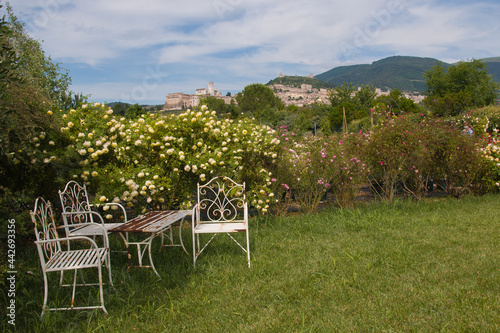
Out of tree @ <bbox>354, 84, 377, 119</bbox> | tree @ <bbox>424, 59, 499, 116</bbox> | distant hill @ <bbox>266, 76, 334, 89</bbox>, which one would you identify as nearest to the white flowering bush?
tree @ <bbox>354, 84, 377, 119</bbox>

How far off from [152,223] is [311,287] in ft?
5.09

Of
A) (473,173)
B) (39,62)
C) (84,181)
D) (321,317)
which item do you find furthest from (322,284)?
(39,62)

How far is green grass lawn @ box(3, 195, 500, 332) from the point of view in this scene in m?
2.43

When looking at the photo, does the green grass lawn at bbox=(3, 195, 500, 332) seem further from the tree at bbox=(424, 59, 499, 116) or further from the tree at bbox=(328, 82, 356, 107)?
the tree at bbox=(424, 59, 499, 116)

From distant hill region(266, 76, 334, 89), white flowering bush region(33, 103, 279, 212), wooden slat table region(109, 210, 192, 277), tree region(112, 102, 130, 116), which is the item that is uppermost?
distant hill region(266, 76, 334, 89)

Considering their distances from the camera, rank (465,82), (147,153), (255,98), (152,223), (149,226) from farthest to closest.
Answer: (255,98) < (465,82) < (147,153) < (152,223) < (149,226)

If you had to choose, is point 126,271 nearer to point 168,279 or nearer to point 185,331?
point 168,279

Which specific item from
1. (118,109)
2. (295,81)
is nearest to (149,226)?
(118,109)

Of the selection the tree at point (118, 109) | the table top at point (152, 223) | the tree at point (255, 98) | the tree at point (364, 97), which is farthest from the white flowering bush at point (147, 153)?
the tree at point (255, 98)

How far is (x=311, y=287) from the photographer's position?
2.98 m

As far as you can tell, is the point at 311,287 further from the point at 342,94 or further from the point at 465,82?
the point at 465,82

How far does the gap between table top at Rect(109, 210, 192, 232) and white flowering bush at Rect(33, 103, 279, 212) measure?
1.39 feet

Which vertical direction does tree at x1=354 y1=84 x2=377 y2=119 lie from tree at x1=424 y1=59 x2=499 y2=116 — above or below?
below

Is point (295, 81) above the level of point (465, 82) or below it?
above
